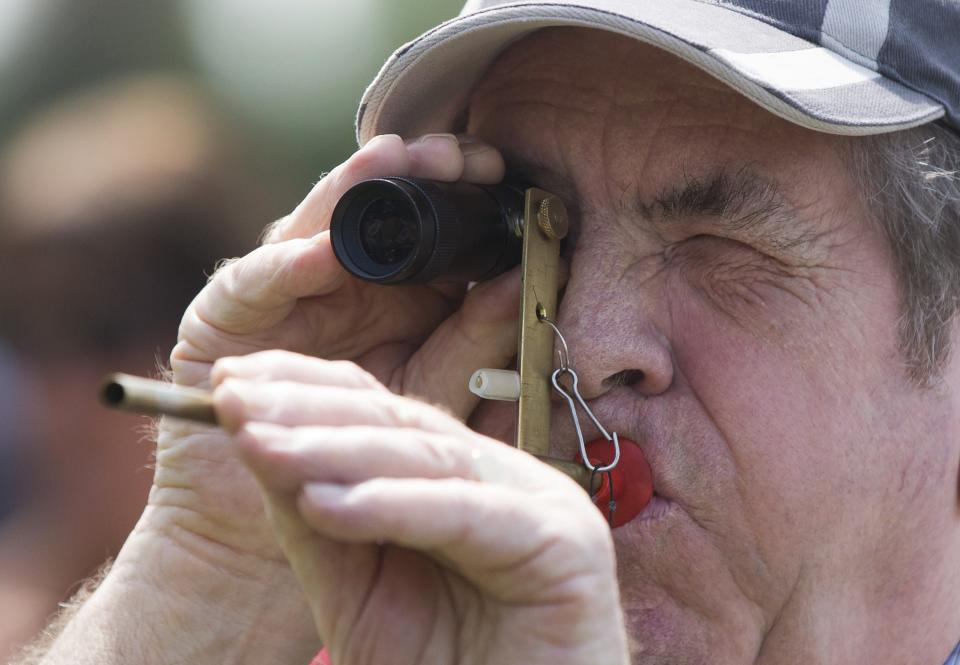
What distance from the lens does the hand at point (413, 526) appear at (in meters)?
1.07

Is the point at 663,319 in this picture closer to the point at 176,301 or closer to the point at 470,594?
the point at 470,594

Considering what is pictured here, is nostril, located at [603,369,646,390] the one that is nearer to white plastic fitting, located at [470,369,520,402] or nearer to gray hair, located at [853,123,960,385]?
white plastic fitting, located at [470,369,520,402]

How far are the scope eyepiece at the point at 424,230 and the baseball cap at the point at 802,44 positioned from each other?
10.6 inches

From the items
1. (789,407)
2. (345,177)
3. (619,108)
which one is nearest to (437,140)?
(345,177)

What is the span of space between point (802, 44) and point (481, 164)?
488mm

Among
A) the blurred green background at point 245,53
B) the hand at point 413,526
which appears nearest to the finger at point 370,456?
the hand at point 413,526

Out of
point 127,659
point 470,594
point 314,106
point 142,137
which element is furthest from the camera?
point 314,106

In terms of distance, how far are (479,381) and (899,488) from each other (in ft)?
2.00

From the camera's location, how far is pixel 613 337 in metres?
1.71

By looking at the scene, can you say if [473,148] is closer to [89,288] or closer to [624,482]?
[624,482]

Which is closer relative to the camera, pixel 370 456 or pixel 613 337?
pixel 370 456

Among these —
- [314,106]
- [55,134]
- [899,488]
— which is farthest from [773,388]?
[314,106]

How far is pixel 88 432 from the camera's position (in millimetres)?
3342

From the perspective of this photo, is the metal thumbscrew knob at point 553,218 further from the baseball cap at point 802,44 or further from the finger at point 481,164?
the baseball cap at point 802,44
